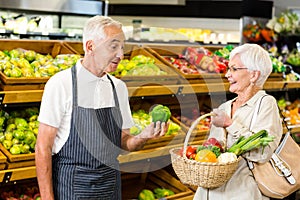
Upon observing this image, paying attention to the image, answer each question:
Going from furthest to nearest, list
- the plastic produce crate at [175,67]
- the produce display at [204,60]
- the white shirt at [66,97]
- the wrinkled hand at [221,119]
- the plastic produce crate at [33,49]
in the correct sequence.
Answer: the produce display at [204,60] < the plastic produce crate at [175,67] < the plastic produce crate at [33,49] < the wrinkled hand at [221,119] < the white shirt at [66,97]

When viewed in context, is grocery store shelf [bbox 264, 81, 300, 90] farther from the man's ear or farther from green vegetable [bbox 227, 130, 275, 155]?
the man's ear

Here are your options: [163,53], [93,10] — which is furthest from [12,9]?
[163,53]

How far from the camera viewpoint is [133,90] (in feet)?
13.2

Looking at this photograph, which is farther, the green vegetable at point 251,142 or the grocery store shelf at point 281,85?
the grocery store shelf at point 281,85

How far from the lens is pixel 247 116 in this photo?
2.97 meters

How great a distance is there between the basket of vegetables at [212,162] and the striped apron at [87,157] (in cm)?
37

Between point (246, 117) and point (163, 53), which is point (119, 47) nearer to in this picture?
point (246, 117)

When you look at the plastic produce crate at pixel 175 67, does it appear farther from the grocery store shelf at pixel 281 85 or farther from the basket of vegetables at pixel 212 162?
the basket of vegetables at pixel 212 162

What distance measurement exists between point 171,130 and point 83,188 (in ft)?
5.13

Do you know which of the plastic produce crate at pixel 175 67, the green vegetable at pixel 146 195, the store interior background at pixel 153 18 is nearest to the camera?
the green vegetable at pixel 146 195

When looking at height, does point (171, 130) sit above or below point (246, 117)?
below

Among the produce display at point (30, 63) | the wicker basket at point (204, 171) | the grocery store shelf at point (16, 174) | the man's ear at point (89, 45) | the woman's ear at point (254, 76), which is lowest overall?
the grocery store shelf at point (16, 174)

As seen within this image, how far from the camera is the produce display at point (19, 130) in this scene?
338cm

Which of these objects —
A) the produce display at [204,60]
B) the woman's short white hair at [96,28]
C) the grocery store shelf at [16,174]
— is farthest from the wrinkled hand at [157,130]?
the produce display at [204,60]
